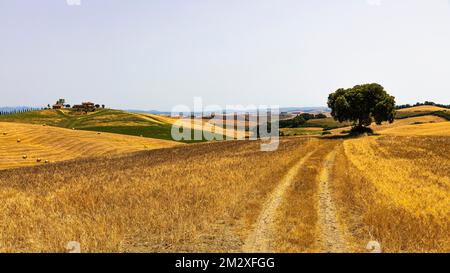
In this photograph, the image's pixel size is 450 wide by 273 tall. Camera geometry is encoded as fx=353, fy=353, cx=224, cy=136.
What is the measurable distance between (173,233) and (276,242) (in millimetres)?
3394

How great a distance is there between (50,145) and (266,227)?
6031 centimetres

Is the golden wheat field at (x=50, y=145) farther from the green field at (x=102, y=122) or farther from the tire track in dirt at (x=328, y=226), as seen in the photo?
the tire track in dirt at (x=328, y=226)

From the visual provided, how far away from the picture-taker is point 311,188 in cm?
1830

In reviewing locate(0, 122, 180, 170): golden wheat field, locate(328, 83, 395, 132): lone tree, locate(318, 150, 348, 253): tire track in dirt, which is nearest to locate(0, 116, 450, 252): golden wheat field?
locate(318, 150, 348, 253): tire track in dirt

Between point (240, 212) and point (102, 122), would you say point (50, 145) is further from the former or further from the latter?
point (240, 212)

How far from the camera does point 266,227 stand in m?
12.0

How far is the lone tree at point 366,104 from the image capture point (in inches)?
2766

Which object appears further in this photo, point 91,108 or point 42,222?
point 91,108

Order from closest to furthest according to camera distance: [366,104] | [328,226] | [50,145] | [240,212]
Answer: [328,226] → [240,212] → [50,145] → [366,104]

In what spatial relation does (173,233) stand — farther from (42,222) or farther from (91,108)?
(91,108)

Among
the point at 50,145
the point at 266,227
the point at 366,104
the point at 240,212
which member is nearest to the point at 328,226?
the point at 266,227

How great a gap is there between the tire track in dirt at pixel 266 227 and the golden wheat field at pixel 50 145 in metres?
43.1
